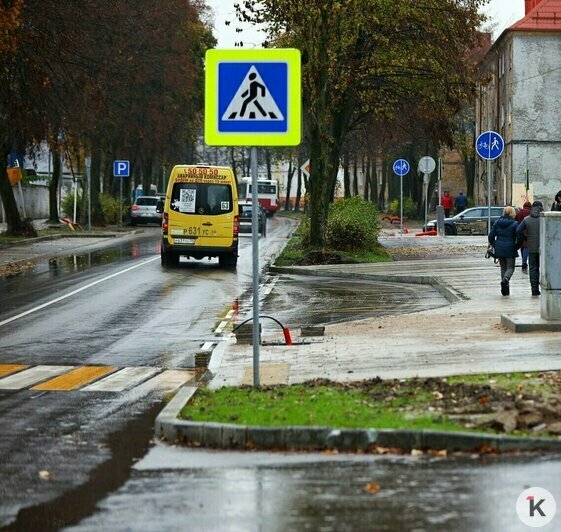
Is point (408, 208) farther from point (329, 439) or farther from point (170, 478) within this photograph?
point (170, 478)

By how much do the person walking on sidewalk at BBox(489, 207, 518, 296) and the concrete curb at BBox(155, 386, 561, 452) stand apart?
44.7 feet

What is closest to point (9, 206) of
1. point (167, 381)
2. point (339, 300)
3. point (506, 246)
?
point (339, 300)

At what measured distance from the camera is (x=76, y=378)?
13.8m

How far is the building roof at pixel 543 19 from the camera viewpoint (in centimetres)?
7138

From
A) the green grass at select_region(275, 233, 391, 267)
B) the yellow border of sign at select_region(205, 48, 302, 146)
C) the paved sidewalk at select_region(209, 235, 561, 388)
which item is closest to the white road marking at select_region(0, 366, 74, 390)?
the paved sidewalk at select_region(209, 235, 561, 388)

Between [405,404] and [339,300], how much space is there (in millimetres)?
13789

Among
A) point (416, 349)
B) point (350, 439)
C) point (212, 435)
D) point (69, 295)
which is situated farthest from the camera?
point (69, 295)

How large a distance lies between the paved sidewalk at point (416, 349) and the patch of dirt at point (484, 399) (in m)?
0.80

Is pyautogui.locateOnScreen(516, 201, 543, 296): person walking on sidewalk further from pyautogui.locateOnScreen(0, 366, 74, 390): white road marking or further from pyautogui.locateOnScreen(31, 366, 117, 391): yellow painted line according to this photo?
pyautogui.locateOnScreen(0, 366, 74, 390): white road marking

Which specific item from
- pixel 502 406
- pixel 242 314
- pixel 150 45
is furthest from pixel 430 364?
pixel 150 45

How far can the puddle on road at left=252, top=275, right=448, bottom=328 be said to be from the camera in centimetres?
2116

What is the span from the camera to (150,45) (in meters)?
61.9

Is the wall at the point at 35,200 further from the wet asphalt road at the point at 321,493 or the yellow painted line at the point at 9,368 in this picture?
the wet asphalt road at the point at 321,493

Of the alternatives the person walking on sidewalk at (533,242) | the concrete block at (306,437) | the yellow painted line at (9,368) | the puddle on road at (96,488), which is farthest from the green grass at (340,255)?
the concrete block at (306,437)
